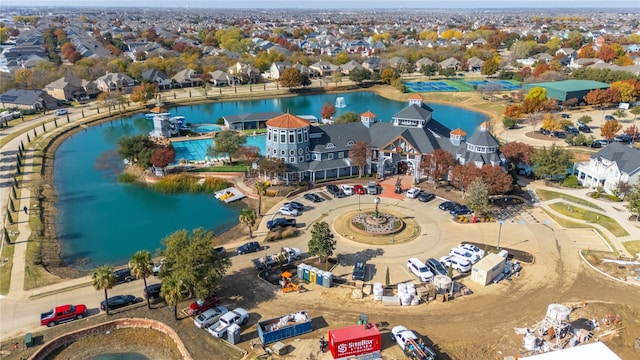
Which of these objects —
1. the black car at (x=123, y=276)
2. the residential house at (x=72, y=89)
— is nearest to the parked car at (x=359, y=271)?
the black car at (x=123, y=276)

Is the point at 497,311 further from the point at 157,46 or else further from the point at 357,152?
the point at 157,46

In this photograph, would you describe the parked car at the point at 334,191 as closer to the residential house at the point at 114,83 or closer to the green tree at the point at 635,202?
the green tree at the point at 635,202

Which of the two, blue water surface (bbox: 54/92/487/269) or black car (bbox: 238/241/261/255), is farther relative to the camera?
blue water surface (bbox: 54/92/487/269)

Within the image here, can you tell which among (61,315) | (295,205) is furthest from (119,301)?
(295,205)

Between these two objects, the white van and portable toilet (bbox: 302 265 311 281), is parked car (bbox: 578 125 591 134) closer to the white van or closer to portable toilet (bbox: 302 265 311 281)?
the white van

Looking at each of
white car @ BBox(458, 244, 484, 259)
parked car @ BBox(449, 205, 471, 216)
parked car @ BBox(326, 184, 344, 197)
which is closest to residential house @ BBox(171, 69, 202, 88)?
parked car @ BBox(326, 184, 344, 197)

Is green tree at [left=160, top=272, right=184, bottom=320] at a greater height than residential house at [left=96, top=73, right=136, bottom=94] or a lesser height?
lesser
